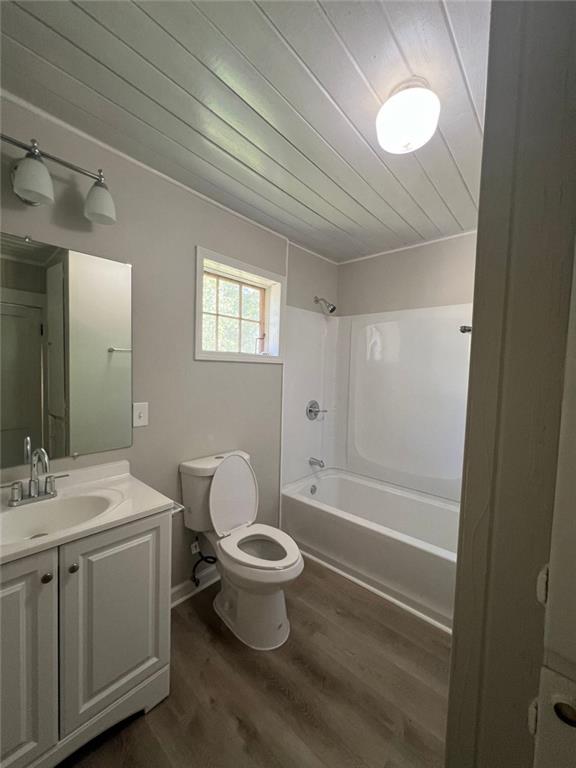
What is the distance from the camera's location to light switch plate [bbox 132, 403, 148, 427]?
1.65 m

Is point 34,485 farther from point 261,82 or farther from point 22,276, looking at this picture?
point 261,82

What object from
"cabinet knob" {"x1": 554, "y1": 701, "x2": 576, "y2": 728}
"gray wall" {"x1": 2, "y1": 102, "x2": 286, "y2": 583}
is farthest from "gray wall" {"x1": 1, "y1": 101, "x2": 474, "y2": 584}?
"cabinet knob" {"x1": 554, "y1": 701, "x2": 576, "y2": 728}

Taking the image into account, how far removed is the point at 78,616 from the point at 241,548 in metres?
0.90

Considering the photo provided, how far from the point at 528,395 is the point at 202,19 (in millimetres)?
1331

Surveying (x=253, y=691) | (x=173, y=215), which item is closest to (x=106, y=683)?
(x=253, y=691)

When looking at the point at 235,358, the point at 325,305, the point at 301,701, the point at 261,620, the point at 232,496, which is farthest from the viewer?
the point at 325,305

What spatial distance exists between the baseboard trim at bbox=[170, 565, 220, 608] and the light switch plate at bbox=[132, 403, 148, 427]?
3.38ft

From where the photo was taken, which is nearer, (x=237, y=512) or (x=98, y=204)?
(x=98, y=204)

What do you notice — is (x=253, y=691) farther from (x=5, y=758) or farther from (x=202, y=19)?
(x=202, y=19)

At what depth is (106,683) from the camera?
115cm

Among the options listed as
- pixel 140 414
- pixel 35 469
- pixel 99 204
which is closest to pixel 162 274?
pixel 99 204

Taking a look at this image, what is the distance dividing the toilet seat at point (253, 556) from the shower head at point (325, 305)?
193 cm

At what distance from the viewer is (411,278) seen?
261 centimetres

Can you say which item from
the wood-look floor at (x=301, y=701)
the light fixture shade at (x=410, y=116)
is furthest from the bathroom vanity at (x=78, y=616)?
the light fixture shade at (x=410, y=116)
